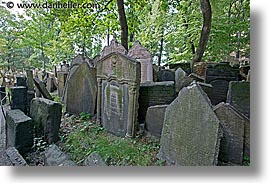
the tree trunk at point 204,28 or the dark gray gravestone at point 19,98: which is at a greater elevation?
the tree trunk at point 204,28

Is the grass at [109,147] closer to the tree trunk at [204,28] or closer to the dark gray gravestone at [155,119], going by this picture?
the dark gray gravestone at [155,119]

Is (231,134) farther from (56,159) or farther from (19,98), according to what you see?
(19,98)

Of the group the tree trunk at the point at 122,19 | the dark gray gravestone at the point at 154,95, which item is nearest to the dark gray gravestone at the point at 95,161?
the dark gray gravestone at the point at 154,95

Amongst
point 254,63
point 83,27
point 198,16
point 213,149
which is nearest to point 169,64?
point 198,16

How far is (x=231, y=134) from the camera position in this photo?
162 cm

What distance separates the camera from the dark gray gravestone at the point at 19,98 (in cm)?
231

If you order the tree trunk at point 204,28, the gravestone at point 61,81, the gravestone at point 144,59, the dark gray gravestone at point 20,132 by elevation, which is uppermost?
the tree trunk at point 204,28

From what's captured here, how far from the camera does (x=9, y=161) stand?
1.82 m

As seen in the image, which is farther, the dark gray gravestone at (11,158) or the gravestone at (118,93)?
the gravestone at (118,93)

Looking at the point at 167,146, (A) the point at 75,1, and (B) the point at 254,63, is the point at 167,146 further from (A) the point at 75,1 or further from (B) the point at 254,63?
(A) the point at 75,1

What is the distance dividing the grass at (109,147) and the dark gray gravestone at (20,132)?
0.28m

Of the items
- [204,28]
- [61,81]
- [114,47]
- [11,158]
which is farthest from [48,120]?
[204,28]

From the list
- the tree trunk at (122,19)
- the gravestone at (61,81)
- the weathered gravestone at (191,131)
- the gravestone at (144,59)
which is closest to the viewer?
the weathered gravestone at (191,131)

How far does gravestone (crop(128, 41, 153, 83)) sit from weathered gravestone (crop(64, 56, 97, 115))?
32.0 inches
